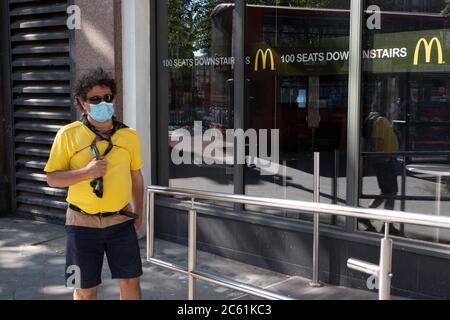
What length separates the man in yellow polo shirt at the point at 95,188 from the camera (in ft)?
10.7

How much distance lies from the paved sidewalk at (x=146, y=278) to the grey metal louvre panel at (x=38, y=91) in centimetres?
91

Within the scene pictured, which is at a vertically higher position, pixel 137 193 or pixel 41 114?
pixel 41 114

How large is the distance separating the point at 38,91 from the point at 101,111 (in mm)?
4031

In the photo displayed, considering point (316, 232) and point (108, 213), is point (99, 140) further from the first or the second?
point (316, 232)

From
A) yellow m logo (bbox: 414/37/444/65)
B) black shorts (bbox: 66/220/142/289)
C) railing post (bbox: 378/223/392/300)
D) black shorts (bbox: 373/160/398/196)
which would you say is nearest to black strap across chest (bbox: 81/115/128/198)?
black shorts (bbox: 66/220/142/289)

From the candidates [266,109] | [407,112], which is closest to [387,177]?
[407,112]

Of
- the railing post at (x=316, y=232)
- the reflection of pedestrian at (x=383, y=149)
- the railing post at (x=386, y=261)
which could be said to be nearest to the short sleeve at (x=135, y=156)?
the railing post at (x=386, y=261)

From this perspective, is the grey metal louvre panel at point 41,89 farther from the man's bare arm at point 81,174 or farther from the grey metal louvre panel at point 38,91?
the man's bare arm at point 81,174

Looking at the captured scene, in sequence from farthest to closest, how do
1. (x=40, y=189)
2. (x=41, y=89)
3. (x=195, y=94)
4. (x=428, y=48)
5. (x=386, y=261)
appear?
(x=40, y=189), (x=41, y=89), (x=195, y=94), (x=428, y=48), (x=386, y=261)

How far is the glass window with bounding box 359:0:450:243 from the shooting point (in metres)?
4.47

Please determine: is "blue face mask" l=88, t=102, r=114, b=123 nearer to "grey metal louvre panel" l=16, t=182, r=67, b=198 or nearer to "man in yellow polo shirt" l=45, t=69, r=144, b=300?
"man in yellow polo shirt" l=45, t=69, r=144, b=300

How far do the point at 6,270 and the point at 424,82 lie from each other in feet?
13.3

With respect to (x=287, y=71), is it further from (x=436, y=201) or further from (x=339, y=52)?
(x=436, y=201)

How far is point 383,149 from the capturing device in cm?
480
